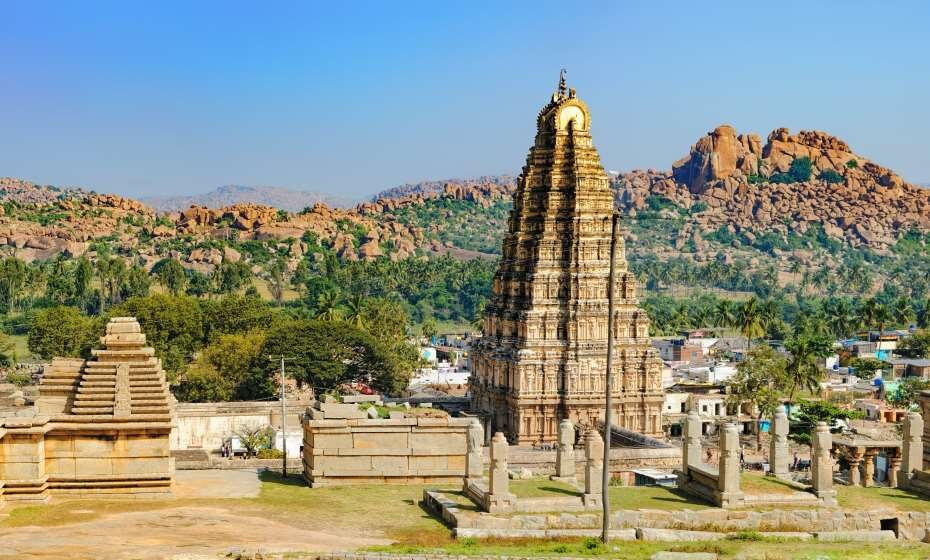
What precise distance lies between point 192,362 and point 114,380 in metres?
54.1

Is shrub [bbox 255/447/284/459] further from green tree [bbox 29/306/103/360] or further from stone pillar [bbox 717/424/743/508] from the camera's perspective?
green tree [bbox 29/306/103/360]

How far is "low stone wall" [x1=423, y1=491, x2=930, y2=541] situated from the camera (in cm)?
2309

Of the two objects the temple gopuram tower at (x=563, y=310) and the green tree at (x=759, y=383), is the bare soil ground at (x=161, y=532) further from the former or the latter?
the green tree at (x=759, y=383)

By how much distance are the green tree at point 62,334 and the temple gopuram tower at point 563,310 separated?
29.0 m

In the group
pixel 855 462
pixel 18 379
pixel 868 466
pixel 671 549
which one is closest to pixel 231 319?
pixel 18 379

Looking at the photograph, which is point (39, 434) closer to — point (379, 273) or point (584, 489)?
point (584, 489)

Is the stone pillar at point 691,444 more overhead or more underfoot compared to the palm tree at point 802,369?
more overhead

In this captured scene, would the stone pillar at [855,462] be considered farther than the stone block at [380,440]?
Yes

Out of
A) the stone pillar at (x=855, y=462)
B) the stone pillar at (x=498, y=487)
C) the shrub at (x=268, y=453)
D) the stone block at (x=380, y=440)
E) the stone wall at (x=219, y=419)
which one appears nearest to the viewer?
the stone pillar at (x=498, y=487)

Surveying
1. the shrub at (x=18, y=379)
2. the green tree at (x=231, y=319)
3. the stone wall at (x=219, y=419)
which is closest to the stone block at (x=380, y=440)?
the stone wall at (x=219, y=419)

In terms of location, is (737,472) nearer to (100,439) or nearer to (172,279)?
(100,439)

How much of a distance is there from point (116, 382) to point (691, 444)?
11.5 meters

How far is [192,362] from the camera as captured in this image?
256 ft

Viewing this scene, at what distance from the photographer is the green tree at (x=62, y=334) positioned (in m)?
79.1
